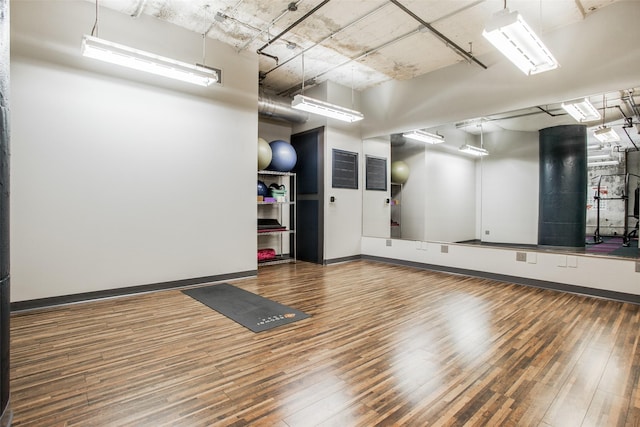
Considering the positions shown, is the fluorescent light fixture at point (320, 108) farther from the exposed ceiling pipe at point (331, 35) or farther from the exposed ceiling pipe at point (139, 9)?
the exposed ceiling pipe at point (139, 9)

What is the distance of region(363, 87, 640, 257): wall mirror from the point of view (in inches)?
198

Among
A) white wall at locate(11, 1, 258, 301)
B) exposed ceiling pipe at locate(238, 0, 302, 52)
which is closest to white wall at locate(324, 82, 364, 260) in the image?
white wall at locate(11, 1, 258, 301)

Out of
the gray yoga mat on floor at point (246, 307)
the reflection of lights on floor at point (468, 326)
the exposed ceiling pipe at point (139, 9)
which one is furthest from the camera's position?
the exposed ceiling pipe at point (139, 9)

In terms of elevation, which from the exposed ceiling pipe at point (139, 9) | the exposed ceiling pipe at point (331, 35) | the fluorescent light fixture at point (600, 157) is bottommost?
the fluorescent light fixture at point (600, 157)

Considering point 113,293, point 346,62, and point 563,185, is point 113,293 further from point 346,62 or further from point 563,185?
point 563,185

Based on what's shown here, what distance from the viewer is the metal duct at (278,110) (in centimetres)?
595

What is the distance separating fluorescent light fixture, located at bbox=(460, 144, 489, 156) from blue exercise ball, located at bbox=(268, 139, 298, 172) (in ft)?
11.6

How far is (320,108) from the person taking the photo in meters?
5.11

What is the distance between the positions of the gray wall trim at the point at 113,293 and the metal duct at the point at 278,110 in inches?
119

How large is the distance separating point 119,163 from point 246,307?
2.48 meters

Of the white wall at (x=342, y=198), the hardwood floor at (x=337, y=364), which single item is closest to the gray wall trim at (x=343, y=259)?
the white wall at (x=342, y=198)

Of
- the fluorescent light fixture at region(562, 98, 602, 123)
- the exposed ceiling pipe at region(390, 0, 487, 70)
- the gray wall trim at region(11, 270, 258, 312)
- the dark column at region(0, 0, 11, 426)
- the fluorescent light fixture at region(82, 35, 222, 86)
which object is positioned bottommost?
the gray wall trim at region(11, 270, 258, 312)

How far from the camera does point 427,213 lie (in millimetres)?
7191

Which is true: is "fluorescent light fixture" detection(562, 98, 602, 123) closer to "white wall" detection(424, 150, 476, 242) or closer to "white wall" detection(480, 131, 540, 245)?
"white wall" detection(480, 131, 540, 245)
